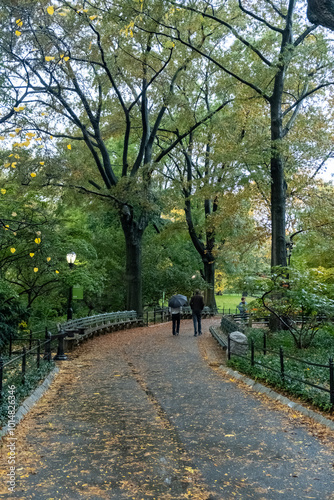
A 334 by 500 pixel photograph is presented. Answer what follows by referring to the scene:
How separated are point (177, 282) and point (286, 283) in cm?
1789

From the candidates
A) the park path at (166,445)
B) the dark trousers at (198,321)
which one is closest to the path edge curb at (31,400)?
the park path at (166,445)

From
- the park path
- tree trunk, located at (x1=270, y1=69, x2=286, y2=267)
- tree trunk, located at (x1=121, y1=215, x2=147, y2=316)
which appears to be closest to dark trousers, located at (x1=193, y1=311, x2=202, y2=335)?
tree trunk, located at (x1=270, y1=69, x2=286, y2=267)

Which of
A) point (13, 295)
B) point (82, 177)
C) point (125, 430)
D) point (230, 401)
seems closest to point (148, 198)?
Result: point (82, 177)

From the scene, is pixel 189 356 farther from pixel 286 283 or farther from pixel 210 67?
pixel 210 67

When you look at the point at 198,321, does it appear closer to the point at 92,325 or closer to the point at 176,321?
the point at 176,321

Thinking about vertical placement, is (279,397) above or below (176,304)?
below

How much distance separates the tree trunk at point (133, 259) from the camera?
23109 millimetres

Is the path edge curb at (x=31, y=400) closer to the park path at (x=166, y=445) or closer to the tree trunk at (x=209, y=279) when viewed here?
the park path at (x=166, y=445)

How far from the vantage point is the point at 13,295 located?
1246cm

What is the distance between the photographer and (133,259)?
23.2 m

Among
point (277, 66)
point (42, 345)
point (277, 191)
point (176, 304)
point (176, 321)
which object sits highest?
point (277, 66)

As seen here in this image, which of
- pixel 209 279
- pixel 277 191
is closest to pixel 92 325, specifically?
pixel 277 191

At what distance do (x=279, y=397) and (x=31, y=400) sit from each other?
14.5ft

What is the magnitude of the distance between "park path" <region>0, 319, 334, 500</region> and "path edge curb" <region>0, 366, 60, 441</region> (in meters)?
0.14
